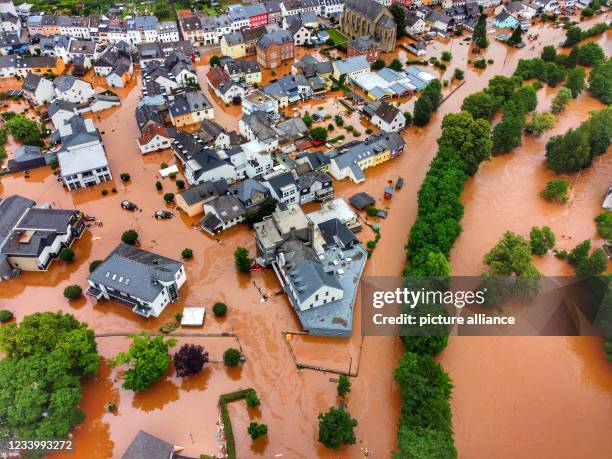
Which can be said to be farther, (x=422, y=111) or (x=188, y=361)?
(x=422, y=111)

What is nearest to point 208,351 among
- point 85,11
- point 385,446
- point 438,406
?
point 385,446

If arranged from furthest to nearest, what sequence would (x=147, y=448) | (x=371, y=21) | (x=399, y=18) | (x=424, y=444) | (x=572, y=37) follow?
(x=572, y=37)
(x=399, y=18)
(x=371, y=21)
(x=147, y=448)
(x=424, y=444)

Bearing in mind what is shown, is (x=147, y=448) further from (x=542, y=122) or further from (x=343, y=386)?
(x=542, y=122)

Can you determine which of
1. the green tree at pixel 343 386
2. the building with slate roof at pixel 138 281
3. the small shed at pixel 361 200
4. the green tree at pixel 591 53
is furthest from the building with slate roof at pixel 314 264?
the green tree at pixel 591 53

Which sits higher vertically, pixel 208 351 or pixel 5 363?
pixel 5 363

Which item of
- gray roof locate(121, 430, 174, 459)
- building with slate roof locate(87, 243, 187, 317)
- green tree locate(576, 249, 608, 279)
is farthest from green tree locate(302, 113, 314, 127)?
gray roof locate(121, 430, 174, 459)

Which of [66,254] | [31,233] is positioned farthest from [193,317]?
[31,233]

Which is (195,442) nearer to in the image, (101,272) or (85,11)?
(101,272)
